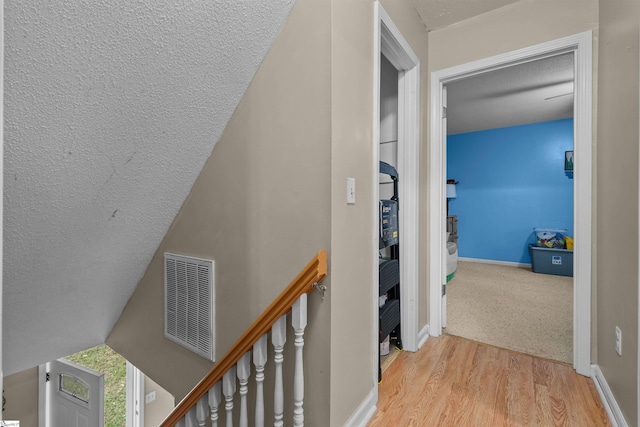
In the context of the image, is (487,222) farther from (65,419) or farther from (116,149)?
(65,419)

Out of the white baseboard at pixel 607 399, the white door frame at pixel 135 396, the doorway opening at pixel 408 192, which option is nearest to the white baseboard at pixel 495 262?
the white baseboard at pixel 607 399

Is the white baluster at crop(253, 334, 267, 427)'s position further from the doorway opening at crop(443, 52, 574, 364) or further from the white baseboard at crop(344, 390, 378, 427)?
the doorway opening at crop(443, 52, 574, 364)

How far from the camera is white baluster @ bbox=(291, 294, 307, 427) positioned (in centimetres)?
138

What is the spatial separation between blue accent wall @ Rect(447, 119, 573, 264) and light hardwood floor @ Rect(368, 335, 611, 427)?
363cm

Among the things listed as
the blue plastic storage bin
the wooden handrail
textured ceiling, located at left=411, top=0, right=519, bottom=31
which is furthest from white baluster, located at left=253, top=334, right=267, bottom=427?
the blue plastic storage bin

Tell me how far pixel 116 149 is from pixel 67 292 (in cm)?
118

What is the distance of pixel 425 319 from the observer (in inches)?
97.7

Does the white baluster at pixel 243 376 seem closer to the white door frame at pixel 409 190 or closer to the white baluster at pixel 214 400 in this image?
the white baluster at pixel 214 400

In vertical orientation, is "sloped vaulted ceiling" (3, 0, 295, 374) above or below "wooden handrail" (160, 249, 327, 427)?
above

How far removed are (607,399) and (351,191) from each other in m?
1.72

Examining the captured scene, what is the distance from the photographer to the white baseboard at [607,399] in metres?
1.50

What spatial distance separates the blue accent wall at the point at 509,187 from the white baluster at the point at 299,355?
16.6ft

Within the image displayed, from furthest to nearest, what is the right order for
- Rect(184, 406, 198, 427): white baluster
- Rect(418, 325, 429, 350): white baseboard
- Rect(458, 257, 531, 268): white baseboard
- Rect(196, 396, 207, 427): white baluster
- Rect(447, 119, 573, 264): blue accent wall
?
Rect(458, 257, 531, 268): white baseboard
Rect(447, 119, 573, 264): blue accent wall
Rect(418, 325, 429, 350): white baseboard
Rect(184, 406, 198, 427): white baluster
Rect(196, 396, 207, 427): white baluster

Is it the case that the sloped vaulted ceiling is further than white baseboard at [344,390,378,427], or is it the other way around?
white baseboard at [344,390,378,427]
